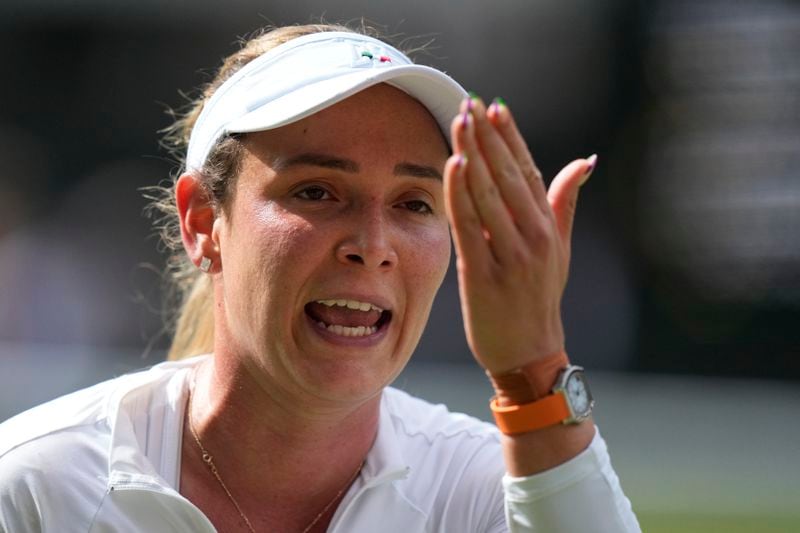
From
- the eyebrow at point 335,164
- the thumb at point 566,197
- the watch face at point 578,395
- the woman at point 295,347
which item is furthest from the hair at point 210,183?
the watch face at point 578,395

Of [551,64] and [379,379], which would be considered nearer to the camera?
[379,379]

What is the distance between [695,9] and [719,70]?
0.34m

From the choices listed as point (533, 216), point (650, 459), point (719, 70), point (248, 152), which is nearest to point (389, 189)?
point (248, 152)

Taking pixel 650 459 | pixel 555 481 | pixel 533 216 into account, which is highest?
pixel 533 216

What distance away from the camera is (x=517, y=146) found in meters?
1.43

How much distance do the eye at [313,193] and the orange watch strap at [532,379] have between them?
0.56 metres

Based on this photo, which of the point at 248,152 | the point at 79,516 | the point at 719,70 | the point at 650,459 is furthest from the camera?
the point at 719,70

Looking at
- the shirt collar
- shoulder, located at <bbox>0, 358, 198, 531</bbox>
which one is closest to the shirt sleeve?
the shirt collar

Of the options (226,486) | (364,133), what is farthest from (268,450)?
(364,133)

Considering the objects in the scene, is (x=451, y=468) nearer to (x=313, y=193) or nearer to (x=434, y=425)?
(x=434, y=425)

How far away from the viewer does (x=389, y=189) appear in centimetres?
192

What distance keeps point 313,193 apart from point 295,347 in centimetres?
26

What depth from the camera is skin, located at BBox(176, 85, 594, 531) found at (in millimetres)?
1890

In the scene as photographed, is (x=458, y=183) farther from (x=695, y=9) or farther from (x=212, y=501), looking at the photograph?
(x=695, y=9)
